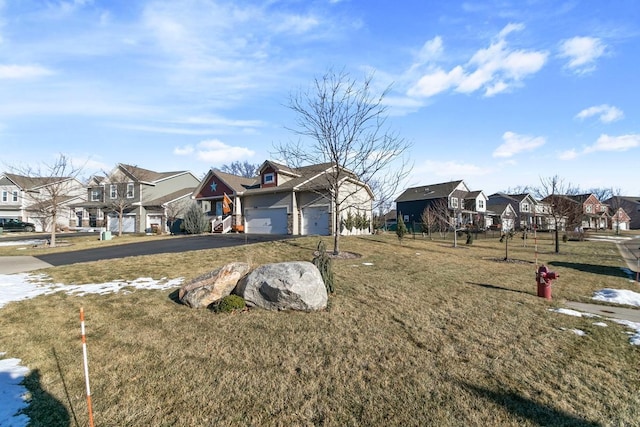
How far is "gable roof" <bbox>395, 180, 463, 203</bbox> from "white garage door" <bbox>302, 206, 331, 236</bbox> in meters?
26.4

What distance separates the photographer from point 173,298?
25.0ft

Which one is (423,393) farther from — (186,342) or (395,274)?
(395,274)

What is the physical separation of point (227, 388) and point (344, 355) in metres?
1.86

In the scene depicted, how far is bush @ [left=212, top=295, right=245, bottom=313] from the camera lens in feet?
21.9

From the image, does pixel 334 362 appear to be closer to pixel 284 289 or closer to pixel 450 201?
pixel 284 289

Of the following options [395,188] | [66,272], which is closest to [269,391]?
[66,272]

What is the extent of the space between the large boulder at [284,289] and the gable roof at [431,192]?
4016cm

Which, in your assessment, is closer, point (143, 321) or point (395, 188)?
point (143, 321)

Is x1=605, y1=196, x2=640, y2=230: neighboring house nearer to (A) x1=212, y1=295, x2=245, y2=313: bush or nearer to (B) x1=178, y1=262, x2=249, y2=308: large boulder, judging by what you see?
(B) x1=178, y1=262, x2=249, y2=308: large boulder

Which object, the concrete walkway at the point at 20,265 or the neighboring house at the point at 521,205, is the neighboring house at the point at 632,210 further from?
the concrete walkway at the point at 20,265

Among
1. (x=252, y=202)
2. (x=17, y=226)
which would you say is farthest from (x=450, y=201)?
(x=17, y=226)

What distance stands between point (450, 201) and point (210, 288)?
42180 mm

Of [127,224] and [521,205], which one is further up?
[521,205]

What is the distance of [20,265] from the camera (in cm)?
1248
